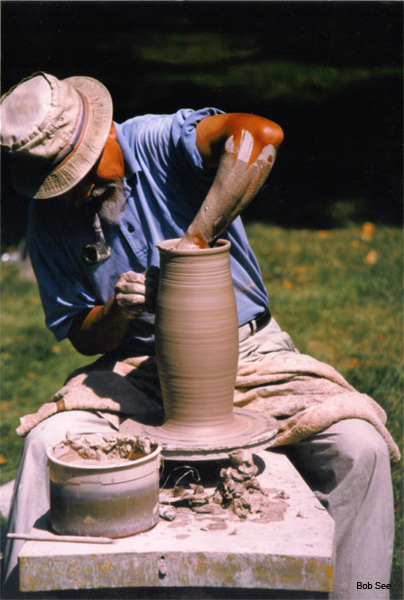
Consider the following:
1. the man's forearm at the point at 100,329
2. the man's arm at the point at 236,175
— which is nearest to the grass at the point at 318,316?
the man's forearm at the point at 100,329

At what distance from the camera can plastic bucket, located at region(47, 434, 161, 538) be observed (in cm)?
223

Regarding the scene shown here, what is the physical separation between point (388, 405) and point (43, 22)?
18.3ft

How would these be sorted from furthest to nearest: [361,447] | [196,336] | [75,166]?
[75,166]
[361,447]
[196,336]

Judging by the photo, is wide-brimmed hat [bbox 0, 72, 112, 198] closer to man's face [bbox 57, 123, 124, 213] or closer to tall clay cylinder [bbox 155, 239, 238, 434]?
man's face [bbox 57, 123, 124, 213]

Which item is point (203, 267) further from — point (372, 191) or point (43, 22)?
point (372, 191)

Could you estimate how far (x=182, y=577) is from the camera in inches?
87.0

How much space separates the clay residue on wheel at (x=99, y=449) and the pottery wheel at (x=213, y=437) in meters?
0.08

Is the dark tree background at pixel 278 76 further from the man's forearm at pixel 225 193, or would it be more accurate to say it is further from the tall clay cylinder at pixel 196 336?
the tall clay cylinder at pixel 196 336

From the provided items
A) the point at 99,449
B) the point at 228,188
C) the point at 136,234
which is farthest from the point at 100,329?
the point at 228,188

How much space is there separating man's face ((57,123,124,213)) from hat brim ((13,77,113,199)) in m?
0.08

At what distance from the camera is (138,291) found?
110 inches

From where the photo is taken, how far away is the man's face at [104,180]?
3.02m

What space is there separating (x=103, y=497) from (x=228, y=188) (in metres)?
1.15

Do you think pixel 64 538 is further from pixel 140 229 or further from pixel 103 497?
pixel 140 229
